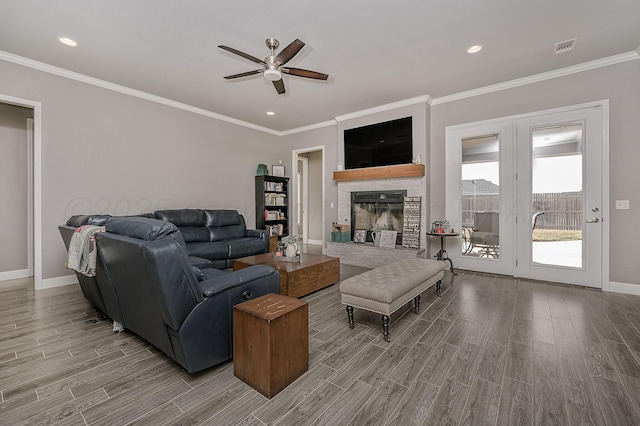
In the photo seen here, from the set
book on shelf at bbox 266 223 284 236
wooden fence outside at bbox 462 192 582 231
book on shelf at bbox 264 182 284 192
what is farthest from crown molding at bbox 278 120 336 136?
wooden fence outside at bbox 462 192 582 231

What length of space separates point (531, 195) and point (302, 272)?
11.7 ft

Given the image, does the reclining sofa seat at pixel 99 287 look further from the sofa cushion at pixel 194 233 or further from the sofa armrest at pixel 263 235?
the sofa armrest at pixel 263 235

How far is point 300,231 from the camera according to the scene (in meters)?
8.43

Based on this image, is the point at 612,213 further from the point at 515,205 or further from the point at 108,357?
the point at 108,357

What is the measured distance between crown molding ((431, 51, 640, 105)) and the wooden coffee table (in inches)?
137

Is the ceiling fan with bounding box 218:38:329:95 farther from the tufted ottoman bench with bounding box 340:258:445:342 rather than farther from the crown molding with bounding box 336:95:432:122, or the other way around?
the crown molding with bounding box 336:95:432:122

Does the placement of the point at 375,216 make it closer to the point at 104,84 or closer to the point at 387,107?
the point at 387,107

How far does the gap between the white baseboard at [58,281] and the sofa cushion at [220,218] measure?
6.49 feet

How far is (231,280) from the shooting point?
6.17 feet

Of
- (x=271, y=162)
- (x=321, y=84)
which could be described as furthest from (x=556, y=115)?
(x=271, y=162)

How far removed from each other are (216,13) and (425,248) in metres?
4.42

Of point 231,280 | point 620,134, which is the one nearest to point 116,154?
point 231,280

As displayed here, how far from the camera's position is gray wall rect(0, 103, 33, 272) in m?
4.12

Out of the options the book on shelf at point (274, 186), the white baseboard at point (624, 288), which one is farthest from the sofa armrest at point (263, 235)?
the white baseboard at point (624, 288)
